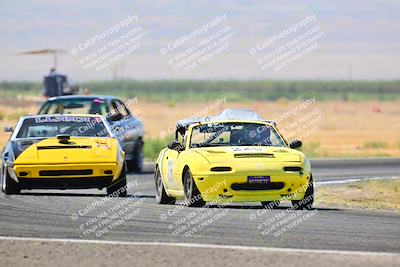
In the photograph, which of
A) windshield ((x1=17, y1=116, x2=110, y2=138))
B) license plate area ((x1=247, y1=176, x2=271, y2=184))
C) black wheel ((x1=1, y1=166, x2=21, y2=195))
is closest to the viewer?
license plate area ((x1=247, y1=176, x2=271, y2=184))

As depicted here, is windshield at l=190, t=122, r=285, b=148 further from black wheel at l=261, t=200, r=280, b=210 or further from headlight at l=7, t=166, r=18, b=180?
headlight at l=7, t=166, r=18, b=180

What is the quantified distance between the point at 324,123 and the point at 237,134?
55.7 meters

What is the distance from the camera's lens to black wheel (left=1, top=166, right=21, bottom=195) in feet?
66.9

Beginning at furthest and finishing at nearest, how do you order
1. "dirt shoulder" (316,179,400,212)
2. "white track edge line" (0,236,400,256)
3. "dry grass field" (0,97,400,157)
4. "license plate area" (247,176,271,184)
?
"dry grass field" (0,97,400,157)
"dirt shoulder" (316,179,400,212)
"license plate area" (247,176,271,184)
"white track edge line" (0,236,400,256)

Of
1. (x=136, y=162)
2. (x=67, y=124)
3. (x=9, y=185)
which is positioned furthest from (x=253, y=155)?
(x=136, y=162)

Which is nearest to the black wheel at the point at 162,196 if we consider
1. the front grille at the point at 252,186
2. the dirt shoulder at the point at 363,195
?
the front grille at the point at 252,186

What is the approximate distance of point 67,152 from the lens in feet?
66.7

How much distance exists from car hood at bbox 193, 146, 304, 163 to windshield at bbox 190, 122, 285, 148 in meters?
0.45

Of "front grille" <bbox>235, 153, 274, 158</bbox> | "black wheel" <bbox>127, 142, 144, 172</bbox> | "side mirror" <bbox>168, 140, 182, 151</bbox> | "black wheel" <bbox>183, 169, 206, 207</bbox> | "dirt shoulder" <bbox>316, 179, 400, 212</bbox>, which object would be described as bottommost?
"black wheel" <bbox>127, 142, 144, 172</bbox>

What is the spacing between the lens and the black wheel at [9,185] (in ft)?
66.9

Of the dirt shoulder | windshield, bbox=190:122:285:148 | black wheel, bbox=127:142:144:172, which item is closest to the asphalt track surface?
windshield, bbox=190:122:285:148

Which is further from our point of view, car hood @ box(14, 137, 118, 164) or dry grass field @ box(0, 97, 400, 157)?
dry grass field @ box(0, 97, 400, 157)

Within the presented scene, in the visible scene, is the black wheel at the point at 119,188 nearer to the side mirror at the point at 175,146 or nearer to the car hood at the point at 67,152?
the car hood at the point at 67,152

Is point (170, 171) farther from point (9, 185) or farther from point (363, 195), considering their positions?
point (363, 195)
